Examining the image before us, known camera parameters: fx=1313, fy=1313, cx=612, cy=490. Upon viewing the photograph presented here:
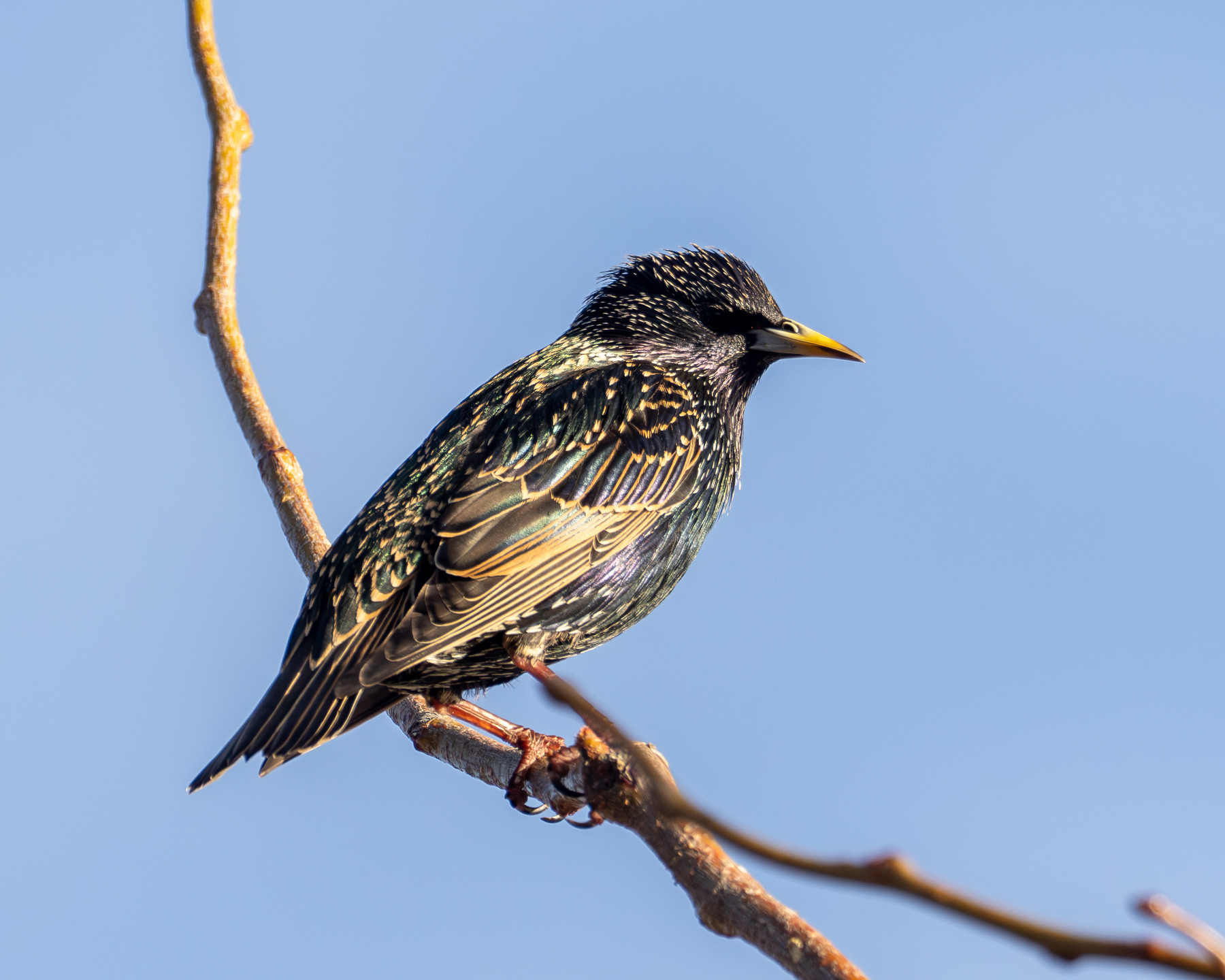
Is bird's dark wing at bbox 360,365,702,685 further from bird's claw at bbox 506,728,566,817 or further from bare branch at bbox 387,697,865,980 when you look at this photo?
bare branch at bbox 387,697,865,980

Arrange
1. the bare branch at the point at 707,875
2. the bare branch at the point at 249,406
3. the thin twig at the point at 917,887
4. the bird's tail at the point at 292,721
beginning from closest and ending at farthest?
1. the thin twig at the point at 917,887
2. the bare branch at the point at 707,875
3. the bird's tail at the point at 292,721
4. the bare branch at the point at 249,406

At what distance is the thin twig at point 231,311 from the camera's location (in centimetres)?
548

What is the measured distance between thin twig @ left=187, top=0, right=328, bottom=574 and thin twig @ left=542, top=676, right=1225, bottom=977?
427 cm

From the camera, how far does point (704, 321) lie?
5.96 metres

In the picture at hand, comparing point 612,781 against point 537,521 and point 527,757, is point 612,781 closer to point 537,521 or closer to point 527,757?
point 527,757

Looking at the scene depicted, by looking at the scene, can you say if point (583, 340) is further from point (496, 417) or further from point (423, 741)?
point (423, 741)

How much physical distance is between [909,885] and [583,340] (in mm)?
4939

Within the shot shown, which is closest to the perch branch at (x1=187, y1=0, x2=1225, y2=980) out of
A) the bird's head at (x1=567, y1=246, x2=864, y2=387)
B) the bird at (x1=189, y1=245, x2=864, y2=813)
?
the bird at (x1=189, y1=245, x2=864, y2=813)

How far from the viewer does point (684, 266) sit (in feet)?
20.0

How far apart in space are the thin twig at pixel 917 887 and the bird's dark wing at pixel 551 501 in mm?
2985

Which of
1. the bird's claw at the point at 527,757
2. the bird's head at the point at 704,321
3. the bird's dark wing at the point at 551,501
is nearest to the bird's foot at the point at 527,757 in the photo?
the bird's claw at the point at 527,757

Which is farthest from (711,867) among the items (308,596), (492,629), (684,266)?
(684,266)

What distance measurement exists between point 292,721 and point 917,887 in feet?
10.9

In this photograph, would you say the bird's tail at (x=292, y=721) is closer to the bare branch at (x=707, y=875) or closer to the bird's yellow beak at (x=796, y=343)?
the bare branch at (x=707, y=875)
